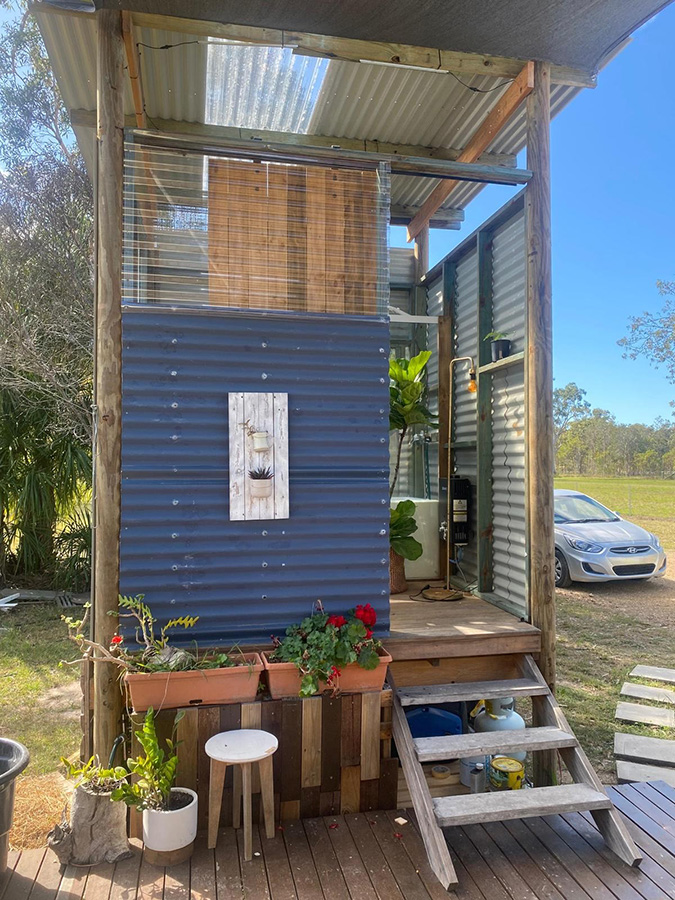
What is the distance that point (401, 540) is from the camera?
15.4 ft

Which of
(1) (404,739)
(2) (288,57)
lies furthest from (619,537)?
(2) (288,57)

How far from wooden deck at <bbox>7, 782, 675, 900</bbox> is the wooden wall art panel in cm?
147

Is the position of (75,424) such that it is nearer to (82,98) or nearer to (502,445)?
(82,98)

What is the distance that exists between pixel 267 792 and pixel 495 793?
1.02m

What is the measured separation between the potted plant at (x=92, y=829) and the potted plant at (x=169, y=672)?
344 millimetres

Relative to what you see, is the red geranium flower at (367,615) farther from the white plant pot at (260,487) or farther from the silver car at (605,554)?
the silver car at (605,554)

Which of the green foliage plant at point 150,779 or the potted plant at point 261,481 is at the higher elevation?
the potted plant at point 261,481

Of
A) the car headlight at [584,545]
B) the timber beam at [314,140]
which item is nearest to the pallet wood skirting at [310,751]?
the timber beam at [314,140]

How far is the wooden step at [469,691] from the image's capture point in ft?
10.8

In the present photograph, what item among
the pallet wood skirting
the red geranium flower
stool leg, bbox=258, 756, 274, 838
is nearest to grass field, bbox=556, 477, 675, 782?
the pallet wood skirting

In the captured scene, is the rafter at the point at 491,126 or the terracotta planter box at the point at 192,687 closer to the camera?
the terracotta planter box at the point at 192,687

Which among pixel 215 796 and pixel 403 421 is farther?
pixel 403 421

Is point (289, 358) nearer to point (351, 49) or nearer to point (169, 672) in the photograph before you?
point (169, 672)

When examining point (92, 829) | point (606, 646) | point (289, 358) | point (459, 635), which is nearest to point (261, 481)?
point (289, 358)
